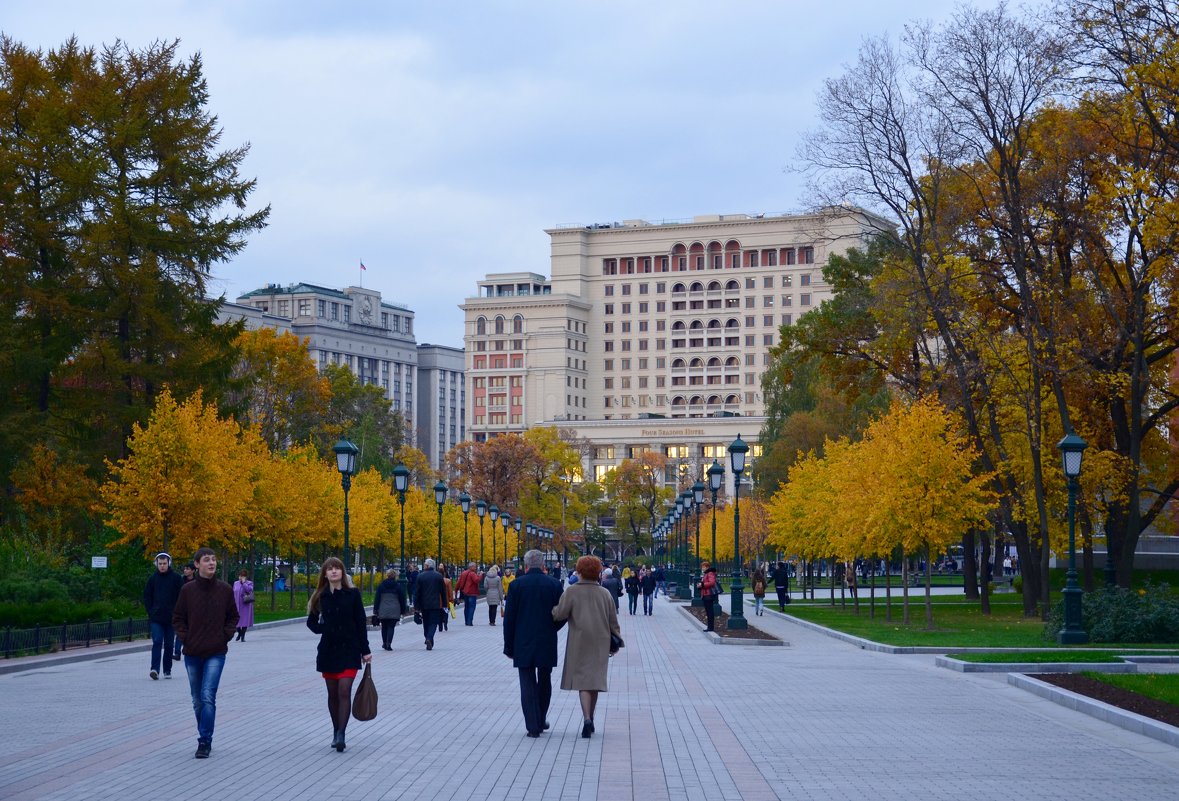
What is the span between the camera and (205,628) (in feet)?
43.4

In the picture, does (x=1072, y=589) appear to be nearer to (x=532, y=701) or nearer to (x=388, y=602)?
(x=388, y=602)

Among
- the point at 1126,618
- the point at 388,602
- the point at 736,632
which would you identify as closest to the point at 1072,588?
the point at 1126,618

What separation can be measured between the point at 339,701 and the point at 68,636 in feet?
48.7

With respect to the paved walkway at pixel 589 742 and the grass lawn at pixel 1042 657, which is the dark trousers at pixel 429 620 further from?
the grass lawn at pixel 1042 657

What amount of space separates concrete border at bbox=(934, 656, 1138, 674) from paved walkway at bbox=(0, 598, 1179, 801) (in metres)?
0.46

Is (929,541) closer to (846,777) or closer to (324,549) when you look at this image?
(846,777)

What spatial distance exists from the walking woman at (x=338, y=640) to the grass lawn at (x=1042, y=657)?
1281cm

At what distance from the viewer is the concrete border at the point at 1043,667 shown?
22.0 m

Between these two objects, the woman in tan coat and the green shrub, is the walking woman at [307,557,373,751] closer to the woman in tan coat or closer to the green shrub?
the woman in tan coat

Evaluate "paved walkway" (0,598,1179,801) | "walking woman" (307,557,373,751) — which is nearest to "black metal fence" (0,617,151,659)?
"paved walkway" (0,598,1179,801)

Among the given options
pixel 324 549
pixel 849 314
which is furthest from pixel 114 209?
pixel 849 314

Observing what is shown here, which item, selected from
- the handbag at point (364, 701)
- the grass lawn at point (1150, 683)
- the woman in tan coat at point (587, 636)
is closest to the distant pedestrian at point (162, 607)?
the handbag at point (364, 701)

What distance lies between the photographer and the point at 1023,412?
40.6 metres

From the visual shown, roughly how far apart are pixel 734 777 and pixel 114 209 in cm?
3883
